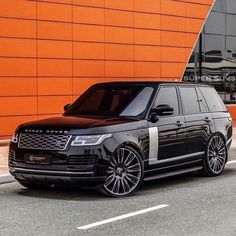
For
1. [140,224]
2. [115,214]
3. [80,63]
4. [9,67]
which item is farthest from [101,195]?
[80,63]

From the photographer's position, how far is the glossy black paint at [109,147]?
8531 millimetres

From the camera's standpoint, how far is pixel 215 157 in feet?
35.8

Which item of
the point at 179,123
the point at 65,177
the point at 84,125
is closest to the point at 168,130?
the point at 179,123

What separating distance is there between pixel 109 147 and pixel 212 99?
3.29 meters

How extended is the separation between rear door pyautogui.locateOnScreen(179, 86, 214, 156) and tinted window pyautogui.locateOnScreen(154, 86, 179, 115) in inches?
8.0

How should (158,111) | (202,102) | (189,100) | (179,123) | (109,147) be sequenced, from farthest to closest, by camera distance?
(202,102) → (189,100) → (179,123) → (158,111) → (109,147)

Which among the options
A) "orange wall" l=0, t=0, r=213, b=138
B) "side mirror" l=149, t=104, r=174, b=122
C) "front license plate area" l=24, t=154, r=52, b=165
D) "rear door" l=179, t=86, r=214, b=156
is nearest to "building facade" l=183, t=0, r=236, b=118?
"orange wall" l=0, t=0, r=213, b=138

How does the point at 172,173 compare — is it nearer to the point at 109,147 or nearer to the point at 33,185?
the point at 109,147

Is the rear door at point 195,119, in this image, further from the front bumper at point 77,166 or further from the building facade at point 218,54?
the building facade at point 218,54

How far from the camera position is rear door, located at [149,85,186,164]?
9.45m

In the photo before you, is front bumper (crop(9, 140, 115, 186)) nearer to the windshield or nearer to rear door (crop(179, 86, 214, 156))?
the windshield

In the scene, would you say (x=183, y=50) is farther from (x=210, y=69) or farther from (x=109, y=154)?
(x=109, y=154)

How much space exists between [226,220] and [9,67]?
10385 millimetres

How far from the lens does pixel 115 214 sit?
7691mm
